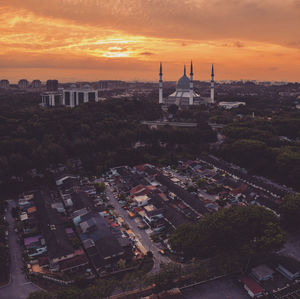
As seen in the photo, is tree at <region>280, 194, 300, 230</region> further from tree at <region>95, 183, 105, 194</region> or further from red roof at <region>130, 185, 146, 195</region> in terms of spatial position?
tree at <region>95, 183, 105, 194</region>


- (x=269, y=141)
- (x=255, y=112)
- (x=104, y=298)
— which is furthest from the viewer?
(x=255, y=112)

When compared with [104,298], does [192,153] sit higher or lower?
higher

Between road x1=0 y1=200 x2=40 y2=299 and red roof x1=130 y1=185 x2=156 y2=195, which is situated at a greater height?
red roof x1=130 y1=185 x2=156 y2=195

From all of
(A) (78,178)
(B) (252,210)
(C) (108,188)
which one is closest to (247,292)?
(B) (252,210)

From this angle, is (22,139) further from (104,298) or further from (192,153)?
(104,298)

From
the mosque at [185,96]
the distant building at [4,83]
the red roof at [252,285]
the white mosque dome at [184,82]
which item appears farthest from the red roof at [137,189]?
the distant building at [4,83]

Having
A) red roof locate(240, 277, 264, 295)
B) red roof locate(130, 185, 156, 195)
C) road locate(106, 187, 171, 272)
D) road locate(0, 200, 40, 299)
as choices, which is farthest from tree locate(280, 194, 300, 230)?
road locate(0, 200, 40, 299)

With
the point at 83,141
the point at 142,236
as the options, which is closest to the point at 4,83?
the point at 83,141
